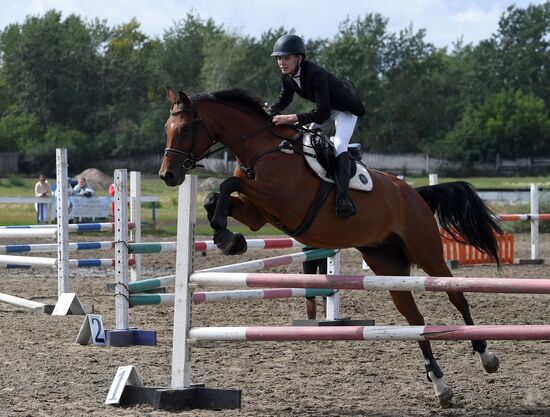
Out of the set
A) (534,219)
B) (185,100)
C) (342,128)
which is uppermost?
(185,100)

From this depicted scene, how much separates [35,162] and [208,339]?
175 feet

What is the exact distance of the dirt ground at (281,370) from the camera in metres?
5.62

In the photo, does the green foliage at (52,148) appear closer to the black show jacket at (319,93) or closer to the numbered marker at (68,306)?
the numbered marker at (68,306)

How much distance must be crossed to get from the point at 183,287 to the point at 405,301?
169 centimetres

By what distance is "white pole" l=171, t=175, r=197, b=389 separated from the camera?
545 centimetres

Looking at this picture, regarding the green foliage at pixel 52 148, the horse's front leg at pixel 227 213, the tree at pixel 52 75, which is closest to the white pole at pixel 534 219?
the horse's front leg at pixel 227 213

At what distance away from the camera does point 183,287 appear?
215 inches

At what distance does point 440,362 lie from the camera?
719 centimetres

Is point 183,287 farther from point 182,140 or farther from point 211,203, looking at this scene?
point 182,140

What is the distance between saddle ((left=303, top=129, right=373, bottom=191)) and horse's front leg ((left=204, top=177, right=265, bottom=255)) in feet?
1.72

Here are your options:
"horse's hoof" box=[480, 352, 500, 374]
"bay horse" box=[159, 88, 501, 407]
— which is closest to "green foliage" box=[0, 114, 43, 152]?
"bay horse" box=[159, 88, 501, 407]

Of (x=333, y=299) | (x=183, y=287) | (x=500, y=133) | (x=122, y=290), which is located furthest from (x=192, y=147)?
(x=500, y=133)

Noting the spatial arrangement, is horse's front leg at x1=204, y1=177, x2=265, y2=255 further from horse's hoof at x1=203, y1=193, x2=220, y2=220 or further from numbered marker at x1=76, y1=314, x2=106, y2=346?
numbered marker at x1=76, y1=314, x2=106, y2=346

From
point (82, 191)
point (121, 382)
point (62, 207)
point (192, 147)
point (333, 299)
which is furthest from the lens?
point (82, 191)
